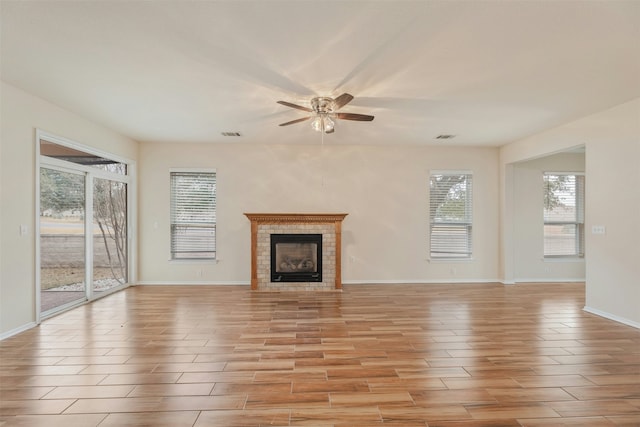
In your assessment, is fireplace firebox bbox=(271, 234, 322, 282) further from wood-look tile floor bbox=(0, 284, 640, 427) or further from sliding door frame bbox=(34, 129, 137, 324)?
sliding door frame bbox=(34, 129, 137, 324)

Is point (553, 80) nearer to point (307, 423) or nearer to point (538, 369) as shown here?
point (538, 369)

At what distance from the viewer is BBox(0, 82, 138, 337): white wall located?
3.35 m

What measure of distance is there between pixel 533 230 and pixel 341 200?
4.00 m

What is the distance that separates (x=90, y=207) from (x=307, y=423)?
4.75 meters

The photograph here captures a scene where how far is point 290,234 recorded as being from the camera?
19.2 feet

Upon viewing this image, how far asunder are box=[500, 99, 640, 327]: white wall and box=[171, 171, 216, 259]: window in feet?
20.4

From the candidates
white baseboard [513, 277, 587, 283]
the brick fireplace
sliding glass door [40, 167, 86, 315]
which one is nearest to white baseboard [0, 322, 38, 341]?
sliding glass door [40, 167, 86, 315]

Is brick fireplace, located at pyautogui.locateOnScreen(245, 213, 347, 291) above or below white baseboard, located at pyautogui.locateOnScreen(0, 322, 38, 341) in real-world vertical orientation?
above

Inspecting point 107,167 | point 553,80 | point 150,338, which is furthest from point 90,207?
point 553,80

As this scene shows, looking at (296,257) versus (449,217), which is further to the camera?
(449,217)

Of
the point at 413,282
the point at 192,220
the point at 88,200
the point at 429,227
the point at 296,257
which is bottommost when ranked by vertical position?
the point at 413,282

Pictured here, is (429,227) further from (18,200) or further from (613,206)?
(18,200)

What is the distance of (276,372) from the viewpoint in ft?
8.50

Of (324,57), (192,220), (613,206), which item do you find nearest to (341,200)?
(192,220)
